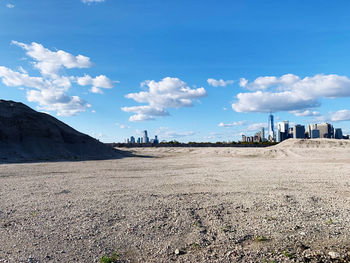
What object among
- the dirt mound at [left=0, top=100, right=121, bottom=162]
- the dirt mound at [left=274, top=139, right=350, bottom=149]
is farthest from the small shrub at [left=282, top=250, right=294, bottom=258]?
the dirt mound at [left=274, top=139, right=350, bottom=149]

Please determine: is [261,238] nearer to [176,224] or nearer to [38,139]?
[176,224]

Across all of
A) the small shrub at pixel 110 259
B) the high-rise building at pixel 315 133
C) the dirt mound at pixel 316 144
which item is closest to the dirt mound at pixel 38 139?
the dirt mound at pixel 316 144

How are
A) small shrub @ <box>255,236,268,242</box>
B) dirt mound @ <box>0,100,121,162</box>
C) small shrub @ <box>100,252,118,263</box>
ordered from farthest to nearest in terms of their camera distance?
dirt mound @ <box>0,100,121,162</box>, small shrub @ <box>255,236,268,242</box>, small shrub @ <box>100,252,118,263</box>

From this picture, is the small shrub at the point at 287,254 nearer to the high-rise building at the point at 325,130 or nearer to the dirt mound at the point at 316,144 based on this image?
the dirt mound at the point at 316,144

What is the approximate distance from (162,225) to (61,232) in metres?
2.43

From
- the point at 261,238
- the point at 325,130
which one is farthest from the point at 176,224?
the point at 325,130

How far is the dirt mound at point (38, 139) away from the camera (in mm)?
34375

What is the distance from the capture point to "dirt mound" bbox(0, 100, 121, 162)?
34.4m

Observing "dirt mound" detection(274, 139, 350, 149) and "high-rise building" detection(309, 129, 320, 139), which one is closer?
"dirt mound" detection(274, 139, 350, 149)

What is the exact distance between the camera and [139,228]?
702 cm

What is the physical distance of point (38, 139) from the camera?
3844cm

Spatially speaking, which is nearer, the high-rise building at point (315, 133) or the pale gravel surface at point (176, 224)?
the pale gravel surface at point (176, 224)

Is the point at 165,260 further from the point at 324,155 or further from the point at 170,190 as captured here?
the point at 324,155

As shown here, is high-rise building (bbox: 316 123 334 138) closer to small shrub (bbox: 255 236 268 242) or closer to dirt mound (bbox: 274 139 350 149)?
dirt mound (bbox: 274 139 350 149)
